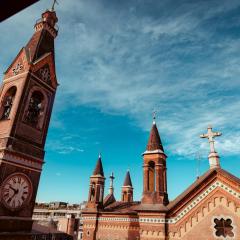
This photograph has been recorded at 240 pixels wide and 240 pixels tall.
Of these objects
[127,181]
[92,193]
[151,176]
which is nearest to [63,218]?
[127,181]

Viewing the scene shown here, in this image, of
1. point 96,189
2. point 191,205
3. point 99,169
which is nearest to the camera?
point 191,205

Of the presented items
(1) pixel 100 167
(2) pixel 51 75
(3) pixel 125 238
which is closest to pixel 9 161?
(2) pixel 51 75

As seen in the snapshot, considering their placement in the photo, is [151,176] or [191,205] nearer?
[191,205]

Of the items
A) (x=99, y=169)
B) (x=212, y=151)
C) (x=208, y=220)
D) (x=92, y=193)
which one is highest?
(x=99, y=169)

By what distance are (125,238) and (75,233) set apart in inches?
1379

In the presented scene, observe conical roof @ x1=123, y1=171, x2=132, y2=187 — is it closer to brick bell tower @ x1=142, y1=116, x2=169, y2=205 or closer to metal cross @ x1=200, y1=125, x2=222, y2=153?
brick bell tower @ x1=142, y1=116, x2=169, y2=205

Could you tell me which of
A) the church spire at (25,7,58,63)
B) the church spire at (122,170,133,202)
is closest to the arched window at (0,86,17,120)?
the church spire at (25,7,58,63)

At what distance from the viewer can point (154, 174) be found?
19094mm

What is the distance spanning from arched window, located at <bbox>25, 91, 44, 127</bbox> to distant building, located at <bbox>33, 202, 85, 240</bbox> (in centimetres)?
3511

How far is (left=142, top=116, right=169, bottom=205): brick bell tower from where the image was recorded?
1756cm

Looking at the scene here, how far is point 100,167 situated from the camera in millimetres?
30906

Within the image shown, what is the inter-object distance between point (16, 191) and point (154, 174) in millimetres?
10537

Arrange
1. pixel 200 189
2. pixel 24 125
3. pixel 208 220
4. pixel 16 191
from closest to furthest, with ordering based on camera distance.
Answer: pixel 16 191 → pixel 208 220 → pixel 200 189 → pixel 24 125

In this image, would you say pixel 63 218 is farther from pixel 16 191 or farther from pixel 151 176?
pixel 16 191
